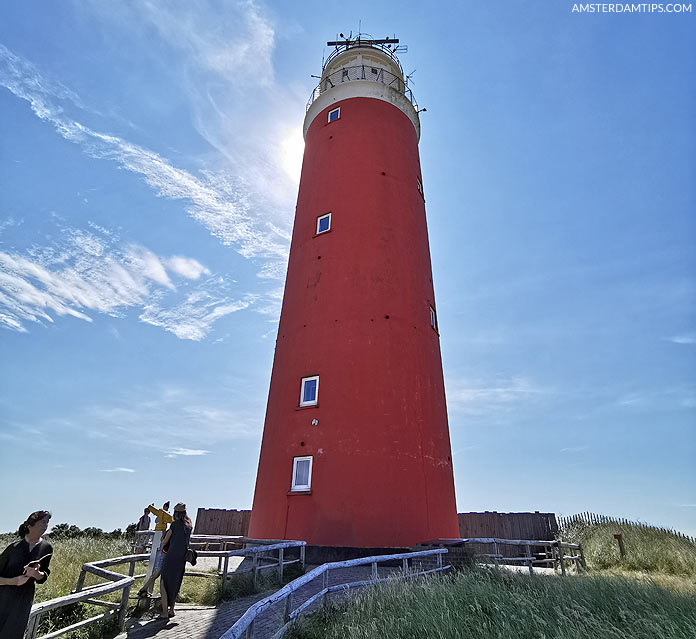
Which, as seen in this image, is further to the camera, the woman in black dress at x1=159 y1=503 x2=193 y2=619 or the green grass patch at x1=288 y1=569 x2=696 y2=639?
the woman in black dress at x1=159 y1=503 x2=193 y2=619

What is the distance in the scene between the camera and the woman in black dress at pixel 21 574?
13.8 feet

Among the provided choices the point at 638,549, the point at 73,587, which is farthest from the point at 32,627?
the point at 638,549

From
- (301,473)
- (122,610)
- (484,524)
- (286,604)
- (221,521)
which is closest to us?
(286,604)

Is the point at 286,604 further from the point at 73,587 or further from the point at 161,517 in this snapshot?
the point at 73,587

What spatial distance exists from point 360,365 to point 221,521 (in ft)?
46.0

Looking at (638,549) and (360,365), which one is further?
(638,549)

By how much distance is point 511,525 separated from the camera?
807 inches

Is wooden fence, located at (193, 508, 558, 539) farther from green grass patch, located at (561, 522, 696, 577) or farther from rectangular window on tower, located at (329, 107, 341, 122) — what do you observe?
rectangular window on tower, located at (329, 107, 341, 122)

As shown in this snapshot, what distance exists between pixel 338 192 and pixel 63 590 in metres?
13.2

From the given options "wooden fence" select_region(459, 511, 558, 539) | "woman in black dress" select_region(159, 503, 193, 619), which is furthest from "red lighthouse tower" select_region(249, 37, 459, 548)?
"wooden fence" select_region(459, 511, 558, 539)

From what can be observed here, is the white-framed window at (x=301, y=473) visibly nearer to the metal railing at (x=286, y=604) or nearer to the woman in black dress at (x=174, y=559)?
the metal railing at (x=286, y=604)

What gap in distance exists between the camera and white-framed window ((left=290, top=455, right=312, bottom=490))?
40.7ft

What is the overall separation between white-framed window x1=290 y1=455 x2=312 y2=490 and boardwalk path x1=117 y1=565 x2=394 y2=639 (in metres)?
3.98

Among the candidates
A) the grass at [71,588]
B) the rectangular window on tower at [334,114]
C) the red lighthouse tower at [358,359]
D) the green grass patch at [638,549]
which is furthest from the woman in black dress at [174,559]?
the rectangular window on tower at [334,114]
